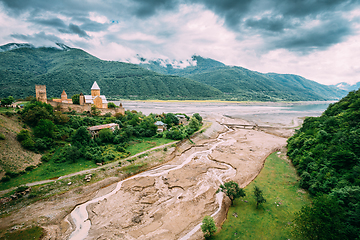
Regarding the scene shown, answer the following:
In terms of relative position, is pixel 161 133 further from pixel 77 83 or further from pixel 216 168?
pixel 77 83

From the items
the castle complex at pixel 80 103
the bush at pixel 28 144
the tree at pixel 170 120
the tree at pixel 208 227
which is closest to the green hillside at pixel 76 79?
the castle complex at pixel 80 103

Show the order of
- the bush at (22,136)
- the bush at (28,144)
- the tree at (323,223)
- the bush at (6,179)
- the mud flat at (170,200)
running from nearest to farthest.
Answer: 1. the tree at (323,223)
2. the mud flat at (170,200)
3. the bush at (6,179)
4. the bush at (28,144)
5. the bush at (22,136)

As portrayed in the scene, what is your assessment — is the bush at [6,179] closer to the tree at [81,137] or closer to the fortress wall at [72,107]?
the tree at [81,137]

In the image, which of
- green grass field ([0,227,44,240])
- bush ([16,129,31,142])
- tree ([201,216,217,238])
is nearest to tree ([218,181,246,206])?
tree ([201,216,217,238])

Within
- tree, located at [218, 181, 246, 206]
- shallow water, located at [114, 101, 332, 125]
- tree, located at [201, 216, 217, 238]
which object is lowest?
tree, located at [201, 216, 217, 238]

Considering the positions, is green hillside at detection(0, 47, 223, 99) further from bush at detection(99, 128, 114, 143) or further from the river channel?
the river channel

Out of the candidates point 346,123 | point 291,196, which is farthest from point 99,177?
point 346,123

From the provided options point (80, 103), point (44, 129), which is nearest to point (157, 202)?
point (44, 129)
